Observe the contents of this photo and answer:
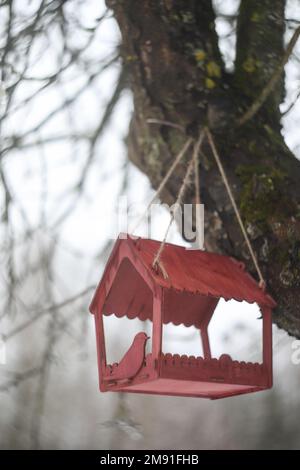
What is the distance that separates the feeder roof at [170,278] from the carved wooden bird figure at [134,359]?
0.33 ft

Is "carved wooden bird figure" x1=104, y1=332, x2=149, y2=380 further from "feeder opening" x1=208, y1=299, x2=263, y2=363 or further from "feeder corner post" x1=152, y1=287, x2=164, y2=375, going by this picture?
"feeder opening" x1=208, y1=299, x2=263, y2=363

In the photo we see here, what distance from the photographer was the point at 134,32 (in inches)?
81.1

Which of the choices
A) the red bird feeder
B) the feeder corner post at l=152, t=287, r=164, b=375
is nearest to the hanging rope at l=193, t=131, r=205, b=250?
the red bird feeder

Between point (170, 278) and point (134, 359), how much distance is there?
163 millimetres

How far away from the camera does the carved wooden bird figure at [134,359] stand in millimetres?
1677

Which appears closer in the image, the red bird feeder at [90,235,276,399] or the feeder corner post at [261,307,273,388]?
the red bird feeder at [90,235,276,399]

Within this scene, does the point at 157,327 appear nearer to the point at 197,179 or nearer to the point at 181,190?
the point at 181,190

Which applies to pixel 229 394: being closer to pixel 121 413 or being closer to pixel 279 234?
pixel 279 234

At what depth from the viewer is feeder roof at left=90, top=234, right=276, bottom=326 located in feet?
5.63

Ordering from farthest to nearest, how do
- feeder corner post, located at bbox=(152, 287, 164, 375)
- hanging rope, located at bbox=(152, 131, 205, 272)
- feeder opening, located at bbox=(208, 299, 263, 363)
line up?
feeder opening, located at bbox=(208, 299, 263, 363), hanging rope, located at bbox=(152, 131, 205, 272), feeder corner post, located at bbox=(152, 287, 164, 375)

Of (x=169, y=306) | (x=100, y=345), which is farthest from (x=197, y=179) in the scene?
(x=100, y=345)

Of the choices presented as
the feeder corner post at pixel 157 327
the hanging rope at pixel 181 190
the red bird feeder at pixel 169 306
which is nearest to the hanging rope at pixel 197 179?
the hanging rope at pixel 181 190

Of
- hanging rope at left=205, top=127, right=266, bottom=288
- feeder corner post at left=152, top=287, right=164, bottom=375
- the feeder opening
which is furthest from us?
the feeder opening

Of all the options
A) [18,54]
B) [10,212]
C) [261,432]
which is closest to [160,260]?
[10,212]
